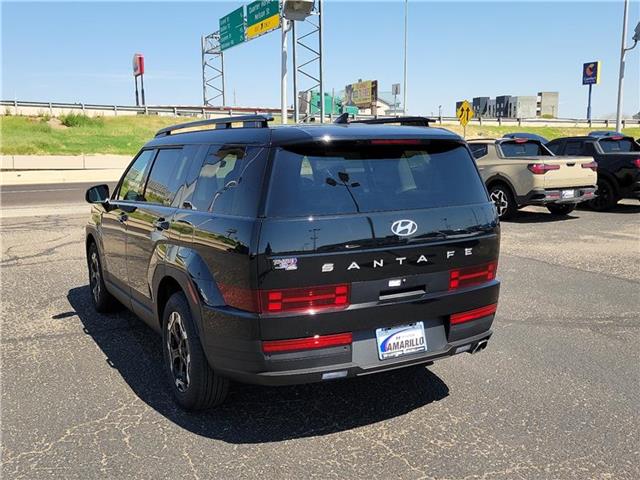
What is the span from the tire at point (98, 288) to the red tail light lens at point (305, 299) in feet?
10.2

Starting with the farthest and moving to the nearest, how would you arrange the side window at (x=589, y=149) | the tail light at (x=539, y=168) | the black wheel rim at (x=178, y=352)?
the side window at (x=589, y=149), the tail light at (x=539, y=168), the black wheel rim at (x=178, y=352)

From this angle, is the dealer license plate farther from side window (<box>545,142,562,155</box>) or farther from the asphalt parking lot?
side window (<box>545,142,562,155</box>)

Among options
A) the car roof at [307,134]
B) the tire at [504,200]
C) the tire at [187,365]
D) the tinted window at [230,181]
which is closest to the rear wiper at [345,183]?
the car roof at [307,134]

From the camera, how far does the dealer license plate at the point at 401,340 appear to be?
321 cm

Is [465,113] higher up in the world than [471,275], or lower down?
higher up

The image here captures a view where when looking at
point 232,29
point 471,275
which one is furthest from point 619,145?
point 232,29

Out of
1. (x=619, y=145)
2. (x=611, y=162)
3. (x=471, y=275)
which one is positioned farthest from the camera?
(x=619, y=145)

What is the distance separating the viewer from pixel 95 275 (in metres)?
5.84

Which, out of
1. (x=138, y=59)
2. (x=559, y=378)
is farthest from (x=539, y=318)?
(x=138, y=59)

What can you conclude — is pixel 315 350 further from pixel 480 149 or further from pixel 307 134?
pixel 480 149

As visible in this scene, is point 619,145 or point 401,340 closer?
point 401,340

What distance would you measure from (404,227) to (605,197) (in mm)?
11790

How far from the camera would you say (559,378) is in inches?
161

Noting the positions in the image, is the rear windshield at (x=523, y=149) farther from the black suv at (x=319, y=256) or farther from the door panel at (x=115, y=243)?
the door panel at (x=115, y=243)
